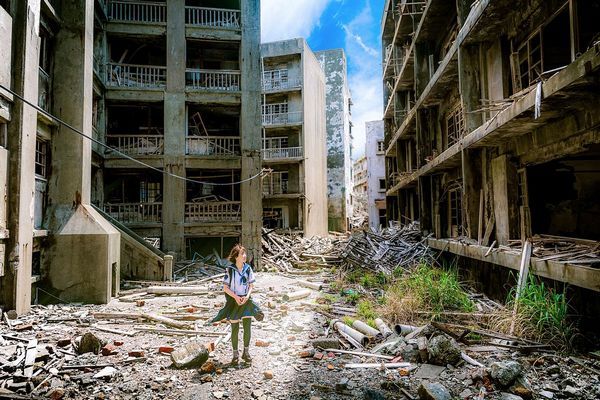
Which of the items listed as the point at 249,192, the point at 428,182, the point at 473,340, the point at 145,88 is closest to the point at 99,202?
the point at 145,88

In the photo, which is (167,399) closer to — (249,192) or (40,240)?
(40,240)

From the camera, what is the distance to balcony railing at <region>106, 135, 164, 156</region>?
1720 cm

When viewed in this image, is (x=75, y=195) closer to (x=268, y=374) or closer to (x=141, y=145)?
(x=141, y=145)

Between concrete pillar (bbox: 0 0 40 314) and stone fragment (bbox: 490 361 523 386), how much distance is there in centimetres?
1026

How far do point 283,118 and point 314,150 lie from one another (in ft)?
12.7

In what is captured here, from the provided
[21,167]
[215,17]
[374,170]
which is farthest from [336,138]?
[21,167]

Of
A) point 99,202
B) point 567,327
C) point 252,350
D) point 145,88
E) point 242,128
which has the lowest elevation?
point 252,350

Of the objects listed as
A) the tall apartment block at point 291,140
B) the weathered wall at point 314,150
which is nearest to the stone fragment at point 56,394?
the weathered wall at point 314,150

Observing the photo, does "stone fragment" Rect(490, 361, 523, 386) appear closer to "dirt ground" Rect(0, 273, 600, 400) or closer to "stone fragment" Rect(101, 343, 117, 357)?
"dirt ground" Rect(0, 273, 600, 400)

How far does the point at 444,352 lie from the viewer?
217 inches

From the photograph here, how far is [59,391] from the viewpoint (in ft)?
15.8

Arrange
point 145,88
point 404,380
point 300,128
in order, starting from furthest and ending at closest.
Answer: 1. point 300,128
2. point 145,88
3. point 404,380

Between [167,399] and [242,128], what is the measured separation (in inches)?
570

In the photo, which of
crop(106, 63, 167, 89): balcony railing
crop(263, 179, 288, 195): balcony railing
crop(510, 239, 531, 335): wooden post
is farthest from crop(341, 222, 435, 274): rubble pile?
crop(263, 179, 288, 195): balcony railing
